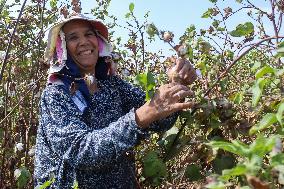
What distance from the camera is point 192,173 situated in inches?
91.4

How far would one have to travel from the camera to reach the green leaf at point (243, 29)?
225 centimetres

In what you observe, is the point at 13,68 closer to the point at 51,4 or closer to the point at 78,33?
the point at 51,4

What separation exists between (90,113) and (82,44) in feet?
1.28

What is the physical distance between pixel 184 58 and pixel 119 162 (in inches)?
25.4

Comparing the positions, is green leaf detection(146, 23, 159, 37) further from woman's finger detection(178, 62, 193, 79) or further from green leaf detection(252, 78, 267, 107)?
green leaf detection(252, 78, 267, 107)

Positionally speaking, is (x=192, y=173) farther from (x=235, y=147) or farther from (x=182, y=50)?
(x=235, y=147)

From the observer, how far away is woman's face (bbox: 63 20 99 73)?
8.89 feet

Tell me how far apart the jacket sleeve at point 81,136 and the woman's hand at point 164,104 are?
68 millimetres

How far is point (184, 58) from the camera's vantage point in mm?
2297

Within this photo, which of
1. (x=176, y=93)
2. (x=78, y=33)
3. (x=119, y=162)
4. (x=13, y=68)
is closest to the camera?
(x=176, y=93)

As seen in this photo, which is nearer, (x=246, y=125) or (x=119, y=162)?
(x=246, y=125)

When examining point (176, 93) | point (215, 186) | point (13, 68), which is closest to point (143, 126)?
point (176, 93)

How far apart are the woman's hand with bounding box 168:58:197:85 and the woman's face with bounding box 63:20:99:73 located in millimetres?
588

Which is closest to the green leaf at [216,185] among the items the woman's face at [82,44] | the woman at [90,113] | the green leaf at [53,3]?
the woman at [90,113]
